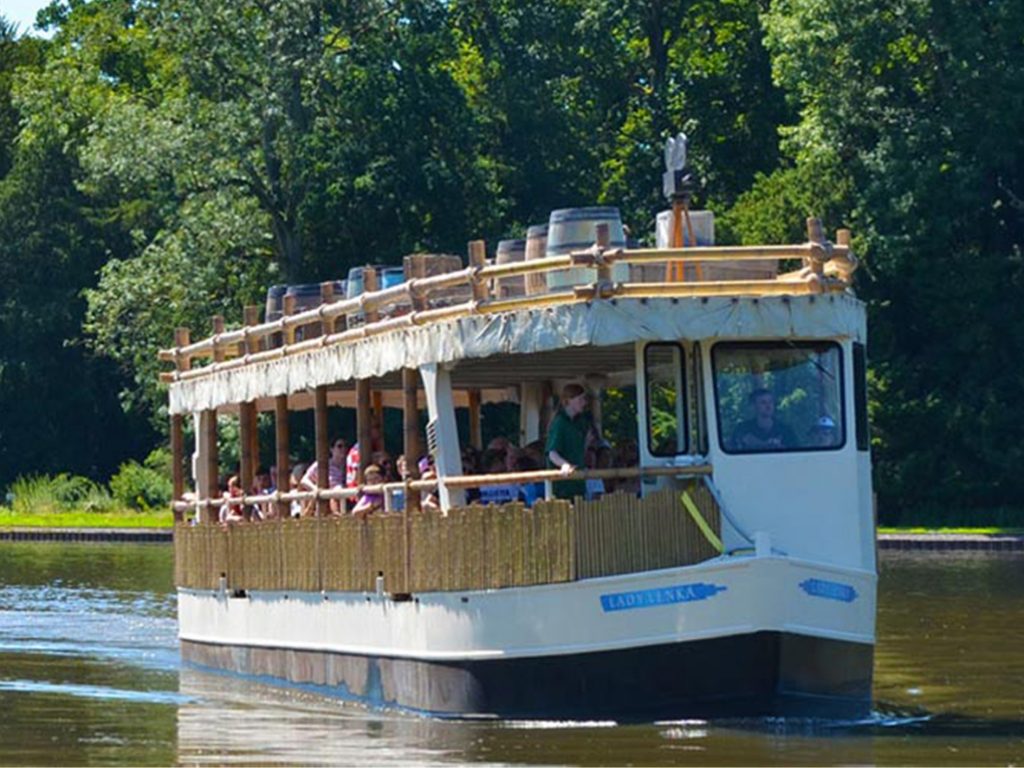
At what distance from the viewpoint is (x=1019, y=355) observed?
6203 cm

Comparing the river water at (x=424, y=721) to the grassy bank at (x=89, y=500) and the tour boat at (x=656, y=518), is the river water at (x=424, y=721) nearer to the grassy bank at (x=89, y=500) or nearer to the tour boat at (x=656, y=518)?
the tour boat at (x=656, y=518)

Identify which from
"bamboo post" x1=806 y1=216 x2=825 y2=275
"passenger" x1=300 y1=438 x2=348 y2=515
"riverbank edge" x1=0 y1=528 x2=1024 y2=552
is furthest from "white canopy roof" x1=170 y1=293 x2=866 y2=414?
"riverbank edge" x1=0 y1=528 x2=1024 y2=552

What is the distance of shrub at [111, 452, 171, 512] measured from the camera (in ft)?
243

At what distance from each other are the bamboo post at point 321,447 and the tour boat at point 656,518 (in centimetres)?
198

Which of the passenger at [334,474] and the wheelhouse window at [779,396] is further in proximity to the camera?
the passenger at [334,474]

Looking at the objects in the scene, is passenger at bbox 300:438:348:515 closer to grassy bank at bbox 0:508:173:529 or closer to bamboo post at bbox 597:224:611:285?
bamboo post at bbox 597:224:611:285

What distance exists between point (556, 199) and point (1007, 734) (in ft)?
171

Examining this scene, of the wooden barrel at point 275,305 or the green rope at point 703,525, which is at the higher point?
the wooden barrel at point 275,305

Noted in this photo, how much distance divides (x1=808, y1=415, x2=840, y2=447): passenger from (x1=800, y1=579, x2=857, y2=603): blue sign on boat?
117cm

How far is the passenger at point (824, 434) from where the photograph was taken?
21.6 m

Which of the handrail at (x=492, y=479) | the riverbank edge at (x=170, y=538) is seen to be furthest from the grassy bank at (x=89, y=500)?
the handrail at (x=492, y=479)

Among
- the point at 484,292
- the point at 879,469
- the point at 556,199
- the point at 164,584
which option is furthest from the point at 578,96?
the point at 484,292

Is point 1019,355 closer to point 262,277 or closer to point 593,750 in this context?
point 262,277

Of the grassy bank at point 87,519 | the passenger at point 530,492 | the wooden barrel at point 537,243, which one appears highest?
the wooden barrel at point 537,243
